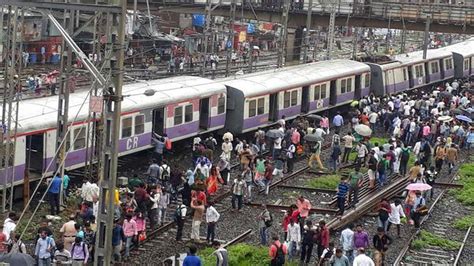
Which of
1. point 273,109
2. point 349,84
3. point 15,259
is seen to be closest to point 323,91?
point 349,84

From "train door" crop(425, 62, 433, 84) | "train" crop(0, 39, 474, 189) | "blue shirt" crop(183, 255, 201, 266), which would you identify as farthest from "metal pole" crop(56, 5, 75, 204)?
"train door" crop(425, 62, 433, 84)

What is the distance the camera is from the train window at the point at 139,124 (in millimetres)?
28188

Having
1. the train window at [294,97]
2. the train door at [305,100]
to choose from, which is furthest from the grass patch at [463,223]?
the train door at [305,100]

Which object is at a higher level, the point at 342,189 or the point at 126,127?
the point at 126,127

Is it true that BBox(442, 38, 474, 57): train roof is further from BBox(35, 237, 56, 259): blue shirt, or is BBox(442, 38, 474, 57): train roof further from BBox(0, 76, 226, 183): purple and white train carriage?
BBox(35, 237, 56, 259): blue shirt

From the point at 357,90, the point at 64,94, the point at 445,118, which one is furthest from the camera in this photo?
the point at 357,90

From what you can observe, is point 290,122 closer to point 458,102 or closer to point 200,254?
point 458,102

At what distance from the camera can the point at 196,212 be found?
21.1 m

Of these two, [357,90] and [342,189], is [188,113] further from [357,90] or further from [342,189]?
[357,90]

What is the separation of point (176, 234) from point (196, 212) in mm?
1383

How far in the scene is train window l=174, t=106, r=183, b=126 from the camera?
100 feet

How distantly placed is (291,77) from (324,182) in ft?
33.3

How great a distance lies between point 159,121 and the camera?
29.9 metres

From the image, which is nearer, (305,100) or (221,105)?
(221,105)
